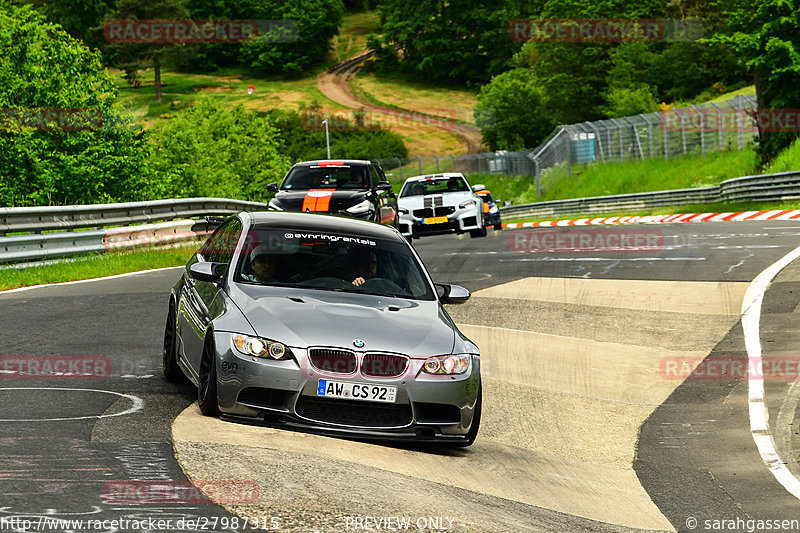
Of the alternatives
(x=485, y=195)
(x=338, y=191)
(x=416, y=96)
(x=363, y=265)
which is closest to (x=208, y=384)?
(x=363, y=265)

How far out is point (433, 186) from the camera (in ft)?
83.7

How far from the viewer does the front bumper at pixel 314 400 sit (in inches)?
269

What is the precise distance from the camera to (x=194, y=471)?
18.4 feet

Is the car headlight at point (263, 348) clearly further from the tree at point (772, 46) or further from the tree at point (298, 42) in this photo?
the tree at point (298, 42)

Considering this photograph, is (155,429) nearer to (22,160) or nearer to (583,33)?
(22,160)

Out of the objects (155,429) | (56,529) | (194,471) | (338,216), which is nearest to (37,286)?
(338,216)

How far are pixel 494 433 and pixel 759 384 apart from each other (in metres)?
3.20

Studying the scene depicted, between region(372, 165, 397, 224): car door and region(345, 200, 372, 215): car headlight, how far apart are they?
394 mm

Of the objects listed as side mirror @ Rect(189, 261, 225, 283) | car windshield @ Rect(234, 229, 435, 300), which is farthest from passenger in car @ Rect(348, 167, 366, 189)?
side mirror @ Rect(189, 261, 225, 283)

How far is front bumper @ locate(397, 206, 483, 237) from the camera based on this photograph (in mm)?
24656

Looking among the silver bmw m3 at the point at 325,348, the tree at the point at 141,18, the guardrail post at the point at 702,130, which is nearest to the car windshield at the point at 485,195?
the silver bmw m3 at the point at 325,348

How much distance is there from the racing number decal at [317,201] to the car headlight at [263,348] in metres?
11.5

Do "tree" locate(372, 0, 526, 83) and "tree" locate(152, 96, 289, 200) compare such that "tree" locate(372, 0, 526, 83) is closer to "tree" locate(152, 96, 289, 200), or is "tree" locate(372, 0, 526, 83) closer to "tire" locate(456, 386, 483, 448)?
"tree" locate(152, 96, 289, 200)

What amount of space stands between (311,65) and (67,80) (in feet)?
333
